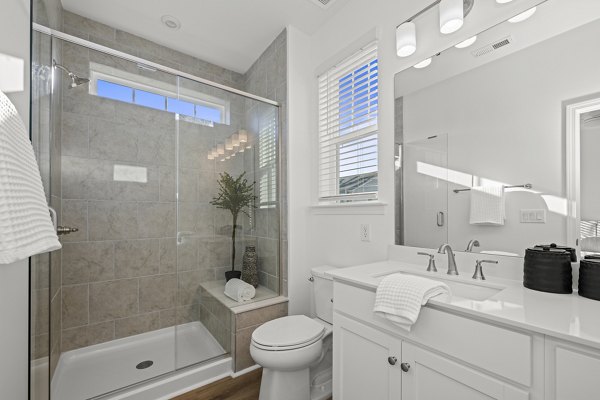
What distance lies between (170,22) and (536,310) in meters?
2.89

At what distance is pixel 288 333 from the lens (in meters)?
1.61

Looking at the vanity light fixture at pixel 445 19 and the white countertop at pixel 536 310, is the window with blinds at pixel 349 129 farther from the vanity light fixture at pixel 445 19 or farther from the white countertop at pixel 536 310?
the white countertop at pixel 536 310

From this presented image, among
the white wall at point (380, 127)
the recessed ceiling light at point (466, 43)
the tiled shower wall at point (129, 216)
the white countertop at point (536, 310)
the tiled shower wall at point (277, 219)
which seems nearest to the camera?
the white countertop at point (536, 310)

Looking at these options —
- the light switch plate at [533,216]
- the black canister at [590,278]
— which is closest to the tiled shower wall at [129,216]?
the light switch plate at [533,216]

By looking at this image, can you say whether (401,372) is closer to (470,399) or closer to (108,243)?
(470,399)

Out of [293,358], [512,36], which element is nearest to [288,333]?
[293,358]

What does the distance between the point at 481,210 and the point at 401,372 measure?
822 millimetres

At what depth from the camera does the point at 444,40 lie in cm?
146

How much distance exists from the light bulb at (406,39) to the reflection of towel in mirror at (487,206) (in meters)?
0.86

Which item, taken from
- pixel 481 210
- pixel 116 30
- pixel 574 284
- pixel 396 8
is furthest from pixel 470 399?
pixel 116 30

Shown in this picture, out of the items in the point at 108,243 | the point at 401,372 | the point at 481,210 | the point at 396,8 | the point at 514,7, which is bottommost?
the point at 401,372

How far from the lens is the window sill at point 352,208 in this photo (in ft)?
5.74

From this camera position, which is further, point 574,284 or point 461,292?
point 461,292

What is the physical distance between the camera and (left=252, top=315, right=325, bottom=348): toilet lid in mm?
1515
